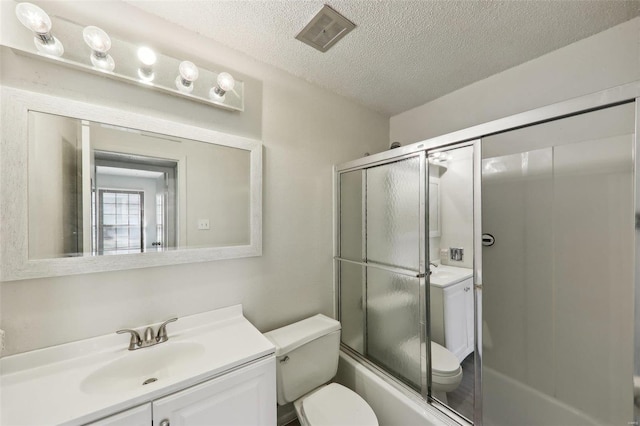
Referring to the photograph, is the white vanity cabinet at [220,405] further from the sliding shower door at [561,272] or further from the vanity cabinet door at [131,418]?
the sliding shower door at [561,272]

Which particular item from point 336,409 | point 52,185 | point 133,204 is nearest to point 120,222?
point 133,204

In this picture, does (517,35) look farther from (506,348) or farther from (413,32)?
(506,348)

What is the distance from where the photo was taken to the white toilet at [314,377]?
4.06 ft

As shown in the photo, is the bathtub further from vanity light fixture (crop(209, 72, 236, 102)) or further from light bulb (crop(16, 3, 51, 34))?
light bulb (crop(16, 3, 51, 34))

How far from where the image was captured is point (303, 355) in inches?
54.5

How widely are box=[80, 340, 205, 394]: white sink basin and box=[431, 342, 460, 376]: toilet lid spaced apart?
1.23m

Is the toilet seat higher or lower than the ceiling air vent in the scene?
lower

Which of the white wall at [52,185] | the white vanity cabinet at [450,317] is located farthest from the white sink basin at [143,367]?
the white vanity cabinet at [450,317]

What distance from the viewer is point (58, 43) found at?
→ 3.16 ft

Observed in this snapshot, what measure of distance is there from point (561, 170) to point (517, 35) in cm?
86

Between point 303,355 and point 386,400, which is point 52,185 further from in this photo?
point 386,400

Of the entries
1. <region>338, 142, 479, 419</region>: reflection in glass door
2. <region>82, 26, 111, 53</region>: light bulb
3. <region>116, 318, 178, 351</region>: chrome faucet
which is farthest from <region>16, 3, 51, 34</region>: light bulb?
<region>338, 142, 479, 419</region>: reflection in glass door

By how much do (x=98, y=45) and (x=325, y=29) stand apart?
1.03 meters

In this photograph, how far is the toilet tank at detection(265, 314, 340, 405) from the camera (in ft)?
4.27
